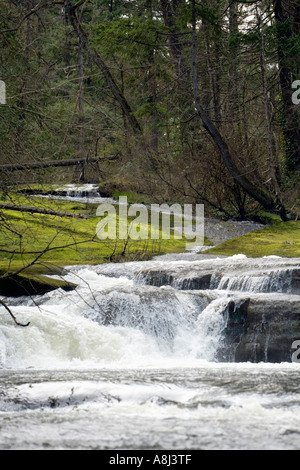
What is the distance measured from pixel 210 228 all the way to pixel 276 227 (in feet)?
6.16

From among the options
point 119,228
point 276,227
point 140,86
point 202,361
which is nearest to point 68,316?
point 202,361

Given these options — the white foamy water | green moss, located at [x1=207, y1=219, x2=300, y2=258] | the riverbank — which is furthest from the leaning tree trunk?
the white foamy water

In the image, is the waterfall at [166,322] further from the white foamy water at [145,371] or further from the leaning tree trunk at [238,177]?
the leaning tree trunk at [238,177]

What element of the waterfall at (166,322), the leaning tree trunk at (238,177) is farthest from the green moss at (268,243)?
the waterfall at (166,322)

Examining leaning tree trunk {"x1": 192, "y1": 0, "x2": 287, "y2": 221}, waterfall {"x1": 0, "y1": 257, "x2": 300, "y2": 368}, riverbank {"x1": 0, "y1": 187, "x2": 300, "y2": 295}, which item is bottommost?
waterfall {"x1": 0, "y1": 257, "x2": 300, "y2": 368}

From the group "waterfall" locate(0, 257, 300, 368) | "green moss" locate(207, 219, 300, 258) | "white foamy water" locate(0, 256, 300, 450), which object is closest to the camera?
"white foamy water" locate(0, 256, 300, 450)

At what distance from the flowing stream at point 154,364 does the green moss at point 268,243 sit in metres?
0.84

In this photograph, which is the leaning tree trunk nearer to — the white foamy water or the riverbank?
the riverbank

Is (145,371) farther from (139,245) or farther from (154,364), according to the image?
(139,245)

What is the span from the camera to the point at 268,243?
14680 mm

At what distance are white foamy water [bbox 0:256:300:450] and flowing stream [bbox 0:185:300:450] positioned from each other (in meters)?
0.02

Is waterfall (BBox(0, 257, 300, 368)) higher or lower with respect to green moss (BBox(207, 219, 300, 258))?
lower

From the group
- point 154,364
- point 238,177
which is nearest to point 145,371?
point 154,364

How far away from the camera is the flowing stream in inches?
174
